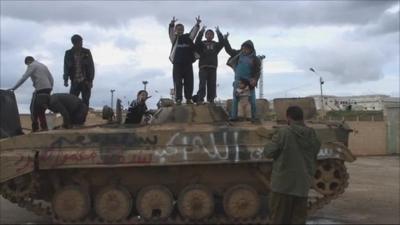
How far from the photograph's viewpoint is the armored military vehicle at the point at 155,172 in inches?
420

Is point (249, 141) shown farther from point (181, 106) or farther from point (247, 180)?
point (181, 106)

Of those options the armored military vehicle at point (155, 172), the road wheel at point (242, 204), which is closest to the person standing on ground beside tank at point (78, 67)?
the armored military vehicle at point (155, 172)

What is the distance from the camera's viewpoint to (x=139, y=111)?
13219 mm

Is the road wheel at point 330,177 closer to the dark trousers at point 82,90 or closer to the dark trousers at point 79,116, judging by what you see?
the dark trousers at point 79,116

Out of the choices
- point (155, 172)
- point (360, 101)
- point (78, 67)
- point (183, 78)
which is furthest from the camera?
point (360, 101)

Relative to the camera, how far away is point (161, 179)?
1133 cm

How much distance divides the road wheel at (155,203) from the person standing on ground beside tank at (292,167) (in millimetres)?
3142

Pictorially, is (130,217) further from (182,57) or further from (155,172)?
(182,57)

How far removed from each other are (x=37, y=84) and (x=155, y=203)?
332 cm

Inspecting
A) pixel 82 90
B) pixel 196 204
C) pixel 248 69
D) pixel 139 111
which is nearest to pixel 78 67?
pixel 82 90

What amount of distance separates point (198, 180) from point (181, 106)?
1.58m

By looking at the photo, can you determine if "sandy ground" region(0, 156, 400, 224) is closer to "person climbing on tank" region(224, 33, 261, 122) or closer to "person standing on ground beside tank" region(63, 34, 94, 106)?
"person climbing on tank" region(224, 33, 261, 122)

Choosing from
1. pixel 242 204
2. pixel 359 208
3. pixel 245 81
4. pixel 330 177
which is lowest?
pixel 359 208

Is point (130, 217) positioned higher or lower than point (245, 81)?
lower
